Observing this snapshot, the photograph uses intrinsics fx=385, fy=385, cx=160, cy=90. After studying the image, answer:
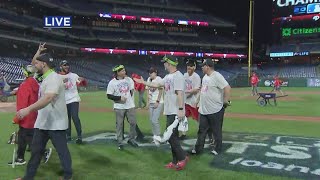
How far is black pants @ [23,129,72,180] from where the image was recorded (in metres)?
6.11

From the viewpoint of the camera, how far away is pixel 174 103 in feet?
25.1

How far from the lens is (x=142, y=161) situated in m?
7.98

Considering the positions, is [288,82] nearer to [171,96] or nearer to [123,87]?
[123,87]

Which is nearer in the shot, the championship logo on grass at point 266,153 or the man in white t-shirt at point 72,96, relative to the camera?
the championship logo on grass at point 266,153

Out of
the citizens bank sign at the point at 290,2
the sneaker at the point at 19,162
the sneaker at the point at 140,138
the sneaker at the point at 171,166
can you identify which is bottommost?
the sneaker at the point at 171,166

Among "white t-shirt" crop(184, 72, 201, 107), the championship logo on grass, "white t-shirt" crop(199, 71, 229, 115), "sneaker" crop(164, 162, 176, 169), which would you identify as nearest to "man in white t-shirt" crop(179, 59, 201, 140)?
"white t-shirt" crop(184, 72, 201, 107)

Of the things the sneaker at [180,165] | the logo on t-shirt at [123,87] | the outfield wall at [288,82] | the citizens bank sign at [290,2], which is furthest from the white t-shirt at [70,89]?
the citizens bank sign at [290,2]

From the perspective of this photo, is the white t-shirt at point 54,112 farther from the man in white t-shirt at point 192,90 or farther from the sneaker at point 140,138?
the man in white t-shirt at point 192,90

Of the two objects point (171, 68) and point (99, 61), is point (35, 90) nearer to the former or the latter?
point (171, 68)

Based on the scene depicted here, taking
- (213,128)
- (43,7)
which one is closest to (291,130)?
(213,128)

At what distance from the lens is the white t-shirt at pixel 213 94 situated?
8.41 m

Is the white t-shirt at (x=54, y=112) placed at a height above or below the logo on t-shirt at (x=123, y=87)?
below

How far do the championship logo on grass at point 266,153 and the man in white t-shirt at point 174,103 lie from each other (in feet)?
2.45

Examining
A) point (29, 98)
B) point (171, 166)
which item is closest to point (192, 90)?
point (171, 166)
